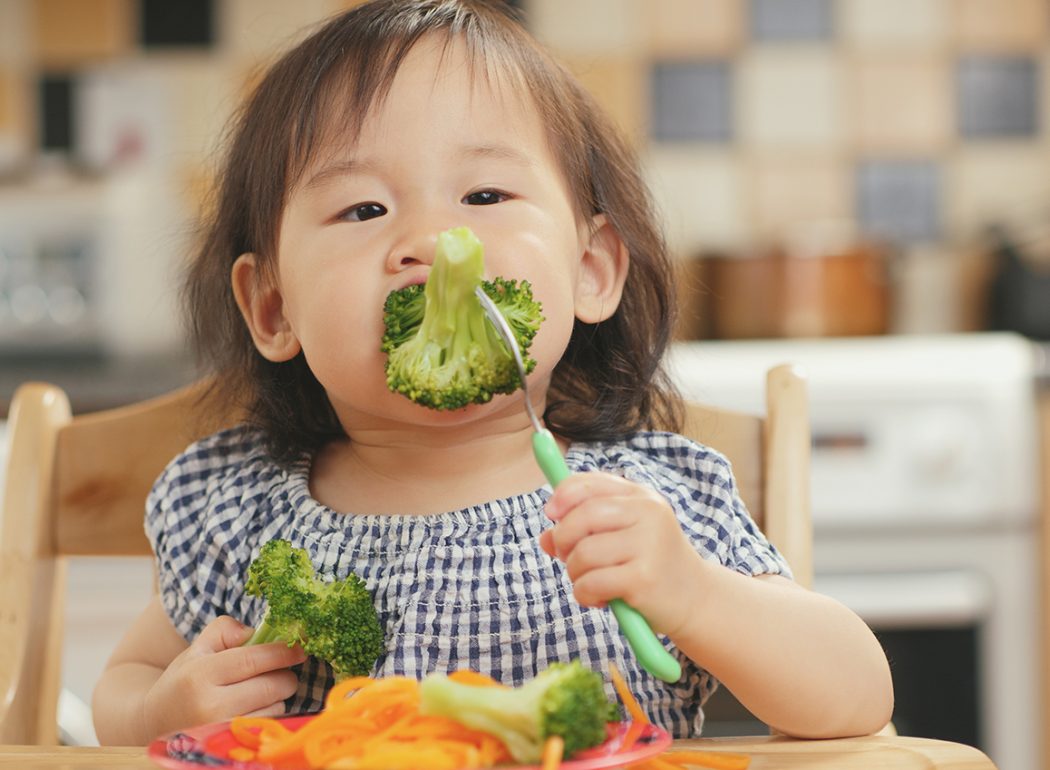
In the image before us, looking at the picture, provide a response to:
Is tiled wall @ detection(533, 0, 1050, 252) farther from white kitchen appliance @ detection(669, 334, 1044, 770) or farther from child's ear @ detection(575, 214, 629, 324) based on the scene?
child's ear @ detection(575, 214, 629, 324)

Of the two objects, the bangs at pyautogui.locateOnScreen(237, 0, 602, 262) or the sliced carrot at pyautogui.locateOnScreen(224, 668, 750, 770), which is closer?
the sliced carrot at pyautogui.locateOnScreen(224, 668, 750, 770)

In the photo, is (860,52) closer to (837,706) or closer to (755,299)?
(755,299)

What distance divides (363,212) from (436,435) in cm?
17

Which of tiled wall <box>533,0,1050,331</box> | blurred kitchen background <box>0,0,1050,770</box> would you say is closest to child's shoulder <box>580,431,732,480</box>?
blurred kitchen background <box>0,0,1050,770</box>

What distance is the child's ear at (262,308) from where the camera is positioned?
3.43ft

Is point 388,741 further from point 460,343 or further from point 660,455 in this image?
point 660,455

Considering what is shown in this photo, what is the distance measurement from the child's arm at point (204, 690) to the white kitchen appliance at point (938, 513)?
3.74ft

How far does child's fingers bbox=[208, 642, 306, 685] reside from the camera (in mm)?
876

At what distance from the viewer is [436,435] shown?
38.6 inches

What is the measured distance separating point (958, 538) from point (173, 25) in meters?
1.72

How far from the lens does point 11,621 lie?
41.0 inches

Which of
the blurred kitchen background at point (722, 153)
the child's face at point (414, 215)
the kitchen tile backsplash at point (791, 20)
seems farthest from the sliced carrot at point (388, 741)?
the kitchen tile backsplash at point (791, 20)

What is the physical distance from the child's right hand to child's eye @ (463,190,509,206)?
32 cm

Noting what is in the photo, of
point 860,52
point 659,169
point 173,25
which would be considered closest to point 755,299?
point 659,169
